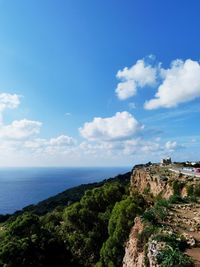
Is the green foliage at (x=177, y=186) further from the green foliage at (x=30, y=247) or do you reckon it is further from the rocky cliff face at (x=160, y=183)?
the green foliage at (x=30, y=247)

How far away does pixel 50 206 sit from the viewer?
10038 cm

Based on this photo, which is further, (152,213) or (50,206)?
(50,206)

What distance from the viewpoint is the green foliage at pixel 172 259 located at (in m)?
9.95

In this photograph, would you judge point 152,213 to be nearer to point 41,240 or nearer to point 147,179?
point 41,240

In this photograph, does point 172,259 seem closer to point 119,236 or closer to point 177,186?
point 119,236

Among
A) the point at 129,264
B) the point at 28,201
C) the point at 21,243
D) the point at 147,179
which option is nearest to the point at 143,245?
the point at 129,264

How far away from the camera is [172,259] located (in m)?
10.1

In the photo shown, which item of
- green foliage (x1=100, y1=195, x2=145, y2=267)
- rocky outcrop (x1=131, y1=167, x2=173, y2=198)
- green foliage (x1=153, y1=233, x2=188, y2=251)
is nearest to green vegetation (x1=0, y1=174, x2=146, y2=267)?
green foliage (x1=100, y1=195, x2=145, y2=267)

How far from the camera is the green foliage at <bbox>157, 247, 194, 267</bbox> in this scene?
9.95 meters

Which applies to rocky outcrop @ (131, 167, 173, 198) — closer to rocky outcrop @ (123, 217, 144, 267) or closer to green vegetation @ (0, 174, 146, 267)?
green vegetation @ (0, 174, 146, 267)

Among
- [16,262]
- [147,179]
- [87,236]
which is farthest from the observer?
[147,179]

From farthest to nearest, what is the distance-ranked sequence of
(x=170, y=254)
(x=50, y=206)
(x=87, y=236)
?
(x=50, y=206)
(x=87, y=236)
(x=170, y=254)

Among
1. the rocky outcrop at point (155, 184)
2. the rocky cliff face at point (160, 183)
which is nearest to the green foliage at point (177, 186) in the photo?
the rocky cliff face at point (160, 183)

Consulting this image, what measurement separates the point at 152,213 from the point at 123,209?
16.9 m
